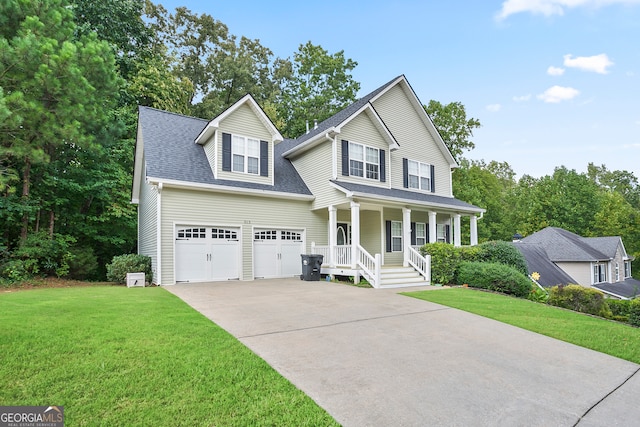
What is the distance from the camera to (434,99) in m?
30.9

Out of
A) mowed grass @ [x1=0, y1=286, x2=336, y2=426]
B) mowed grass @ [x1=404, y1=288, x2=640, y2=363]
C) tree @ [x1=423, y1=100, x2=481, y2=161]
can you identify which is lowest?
mowed grass @ [x1=404, y1=288, x2=640, y2=363]

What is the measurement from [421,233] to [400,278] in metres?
5.74

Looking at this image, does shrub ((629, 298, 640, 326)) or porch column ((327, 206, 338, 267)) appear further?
porch column ((327, 206, 338, 267))

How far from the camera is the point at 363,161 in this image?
15469 millimetres

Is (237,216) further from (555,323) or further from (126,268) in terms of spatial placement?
(555,323)

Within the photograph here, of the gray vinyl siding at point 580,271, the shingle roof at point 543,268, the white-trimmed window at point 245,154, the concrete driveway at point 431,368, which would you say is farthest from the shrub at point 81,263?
the gray vinyl siding at point 580,271

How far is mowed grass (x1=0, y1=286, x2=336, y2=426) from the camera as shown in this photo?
291 centimetres

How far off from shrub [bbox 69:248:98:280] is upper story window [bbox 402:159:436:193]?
49.3 ft

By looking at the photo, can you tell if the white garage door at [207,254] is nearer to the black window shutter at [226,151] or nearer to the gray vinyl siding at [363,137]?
the black window shutter at [226,151]

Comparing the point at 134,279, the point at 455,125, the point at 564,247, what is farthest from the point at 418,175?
the point at 455,125

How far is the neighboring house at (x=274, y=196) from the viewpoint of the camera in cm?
1229

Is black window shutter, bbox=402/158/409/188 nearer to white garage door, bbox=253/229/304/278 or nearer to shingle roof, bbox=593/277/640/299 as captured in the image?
white garage door, bbox=253/229/304/278

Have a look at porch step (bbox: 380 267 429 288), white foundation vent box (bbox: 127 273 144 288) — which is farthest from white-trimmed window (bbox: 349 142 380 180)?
white foundation vent box (bbox: 127 273 144 288)

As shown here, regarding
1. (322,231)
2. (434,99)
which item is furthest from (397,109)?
(434,99)
